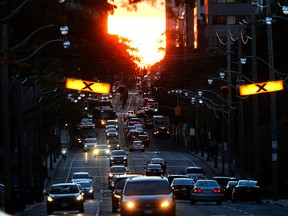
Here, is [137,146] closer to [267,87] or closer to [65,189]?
[65,189]

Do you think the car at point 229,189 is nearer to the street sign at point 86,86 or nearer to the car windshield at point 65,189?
the car windshield at point 65,189

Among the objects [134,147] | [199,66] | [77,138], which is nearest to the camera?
[134,147]

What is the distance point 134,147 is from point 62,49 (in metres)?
79.2

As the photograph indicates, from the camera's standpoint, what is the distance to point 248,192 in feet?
176

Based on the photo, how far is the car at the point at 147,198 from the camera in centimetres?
2980

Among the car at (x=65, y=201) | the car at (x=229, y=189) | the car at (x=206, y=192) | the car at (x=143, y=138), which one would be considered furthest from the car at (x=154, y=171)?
the car at (x=143, y=138)

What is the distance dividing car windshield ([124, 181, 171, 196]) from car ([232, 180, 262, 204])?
2290cm

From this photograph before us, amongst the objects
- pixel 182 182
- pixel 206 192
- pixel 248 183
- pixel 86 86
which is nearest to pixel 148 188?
pixel 86 86

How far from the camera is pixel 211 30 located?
147 metres

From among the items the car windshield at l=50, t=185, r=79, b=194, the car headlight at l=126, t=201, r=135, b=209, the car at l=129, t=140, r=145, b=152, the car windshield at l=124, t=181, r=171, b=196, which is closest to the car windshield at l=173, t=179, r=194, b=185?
the car windshield at l=50, t=185, r=79, b=194

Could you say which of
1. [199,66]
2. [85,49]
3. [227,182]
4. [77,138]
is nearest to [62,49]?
[85,49]

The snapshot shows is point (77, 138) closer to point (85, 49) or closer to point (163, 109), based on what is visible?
point (163, 109)

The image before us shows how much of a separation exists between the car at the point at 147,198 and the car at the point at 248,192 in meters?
22.6

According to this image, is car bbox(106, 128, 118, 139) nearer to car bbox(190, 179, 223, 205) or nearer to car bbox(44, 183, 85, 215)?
car bbox(190, 179, 223, 205)
